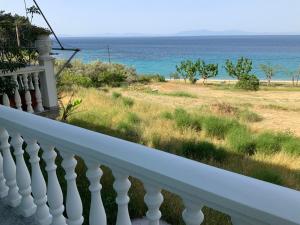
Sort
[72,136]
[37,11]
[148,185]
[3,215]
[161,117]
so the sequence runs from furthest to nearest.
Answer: [161,117] → [37,11] → [3,215] → [72,136] → [148,185]

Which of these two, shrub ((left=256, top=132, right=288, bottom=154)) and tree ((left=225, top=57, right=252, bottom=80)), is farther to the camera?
tree ((left=225, top=57, right=252, bottom=80))

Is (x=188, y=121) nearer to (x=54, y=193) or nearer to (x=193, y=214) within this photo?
(x=54, y=193)

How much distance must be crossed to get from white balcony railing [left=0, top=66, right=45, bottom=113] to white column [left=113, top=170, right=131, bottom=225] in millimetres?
3956

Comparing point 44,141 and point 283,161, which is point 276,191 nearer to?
point 44,141

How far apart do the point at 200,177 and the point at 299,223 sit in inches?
12.8

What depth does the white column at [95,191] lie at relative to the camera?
5.24 ft

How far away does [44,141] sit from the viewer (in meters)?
1.87

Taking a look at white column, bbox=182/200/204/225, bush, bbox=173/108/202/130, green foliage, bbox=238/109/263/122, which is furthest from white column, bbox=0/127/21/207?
green foliage, bbox=238/109/263/122

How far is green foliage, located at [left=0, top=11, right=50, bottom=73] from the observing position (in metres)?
5.12

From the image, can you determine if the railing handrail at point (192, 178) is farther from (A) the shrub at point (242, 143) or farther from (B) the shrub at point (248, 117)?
(B) the shrub at point (248, 117)

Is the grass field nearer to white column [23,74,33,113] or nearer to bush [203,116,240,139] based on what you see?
bush [203,116,240,139]

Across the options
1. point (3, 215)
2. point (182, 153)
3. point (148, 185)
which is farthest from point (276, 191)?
point (182, 153)

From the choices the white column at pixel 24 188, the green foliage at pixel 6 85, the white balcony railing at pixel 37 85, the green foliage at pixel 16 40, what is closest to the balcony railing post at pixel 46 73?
the white balcony railing at pixel 37 85

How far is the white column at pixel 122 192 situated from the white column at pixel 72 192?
0.33 m
